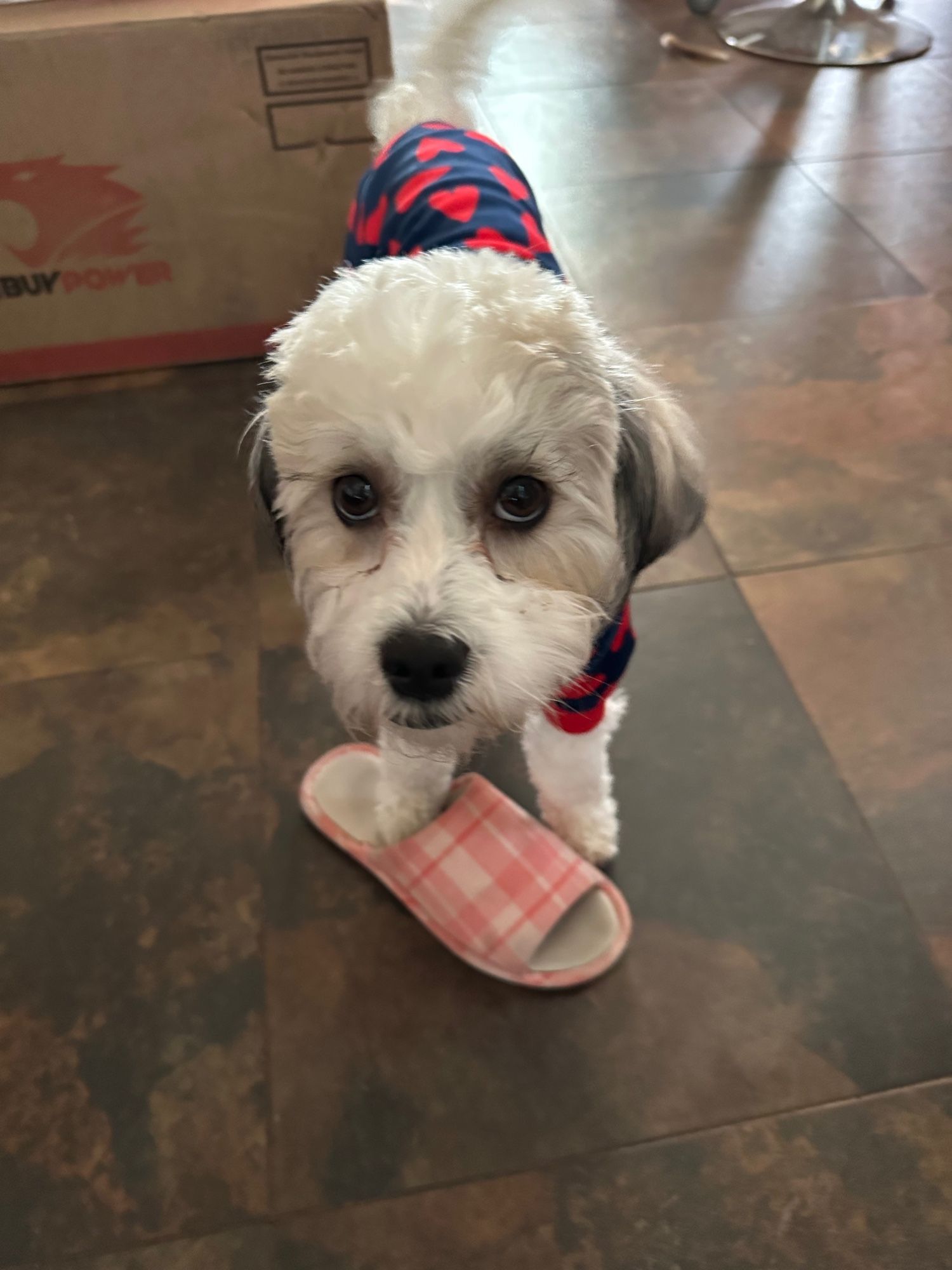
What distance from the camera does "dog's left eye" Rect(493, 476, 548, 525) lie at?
0.98 m

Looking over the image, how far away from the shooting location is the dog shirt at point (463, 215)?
1232 millimetres

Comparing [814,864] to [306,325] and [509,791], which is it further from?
[306,325]

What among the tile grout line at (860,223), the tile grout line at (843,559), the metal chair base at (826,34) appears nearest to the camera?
the tile grout line at (843,559)

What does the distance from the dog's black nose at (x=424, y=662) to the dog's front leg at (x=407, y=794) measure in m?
0.48

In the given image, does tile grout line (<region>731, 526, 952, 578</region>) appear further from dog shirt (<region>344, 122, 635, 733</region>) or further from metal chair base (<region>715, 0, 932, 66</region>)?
metal chair base (<region>715, 0, 932, 66</region>)

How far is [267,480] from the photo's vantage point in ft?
3.84

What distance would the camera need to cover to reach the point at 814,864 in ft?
4.94

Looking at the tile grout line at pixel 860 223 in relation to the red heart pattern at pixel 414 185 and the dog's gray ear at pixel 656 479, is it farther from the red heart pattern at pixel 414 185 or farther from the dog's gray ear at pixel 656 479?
the dog's gray ear at pixel 656 479

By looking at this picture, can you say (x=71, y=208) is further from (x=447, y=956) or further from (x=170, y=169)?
(x=447, y=956)

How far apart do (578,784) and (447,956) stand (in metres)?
0.34

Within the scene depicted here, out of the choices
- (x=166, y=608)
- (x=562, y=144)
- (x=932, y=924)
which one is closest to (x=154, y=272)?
(x=166, y=608)

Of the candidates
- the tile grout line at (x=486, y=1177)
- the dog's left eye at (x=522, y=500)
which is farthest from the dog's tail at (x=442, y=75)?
the tile grout line at (x=486, y=1177)

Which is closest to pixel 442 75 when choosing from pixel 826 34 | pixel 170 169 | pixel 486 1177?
pixel 170 169

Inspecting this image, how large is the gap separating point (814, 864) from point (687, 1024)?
36 centimetres
